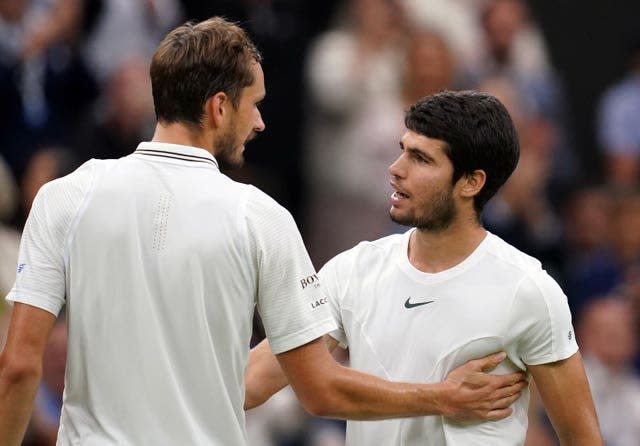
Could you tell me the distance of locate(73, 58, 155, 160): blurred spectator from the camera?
277 inches

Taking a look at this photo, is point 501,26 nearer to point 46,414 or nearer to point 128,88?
point 128,88

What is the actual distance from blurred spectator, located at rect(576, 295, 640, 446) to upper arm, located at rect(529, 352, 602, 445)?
4.18m

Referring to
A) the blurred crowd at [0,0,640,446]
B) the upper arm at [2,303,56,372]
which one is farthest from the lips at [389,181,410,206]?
the blurred crowd at [0,0,640,446]

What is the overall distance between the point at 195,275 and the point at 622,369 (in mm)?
5268

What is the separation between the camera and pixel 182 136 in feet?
11.2

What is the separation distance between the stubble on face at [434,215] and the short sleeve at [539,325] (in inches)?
12.1

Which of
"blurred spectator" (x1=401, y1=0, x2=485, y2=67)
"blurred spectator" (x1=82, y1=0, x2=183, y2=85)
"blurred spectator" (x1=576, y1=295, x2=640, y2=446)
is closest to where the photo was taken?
"blurred spectator" (x1=82, y1=0, x2=183, y2=85)

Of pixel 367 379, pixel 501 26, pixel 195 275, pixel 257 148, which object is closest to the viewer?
pixel 195 275

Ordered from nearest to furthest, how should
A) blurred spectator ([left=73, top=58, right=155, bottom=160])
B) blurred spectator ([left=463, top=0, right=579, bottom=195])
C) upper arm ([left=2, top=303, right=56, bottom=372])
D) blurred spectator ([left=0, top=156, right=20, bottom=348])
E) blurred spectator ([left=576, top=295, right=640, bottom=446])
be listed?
upper arm ([left=2, top=303, right=56, bottom=372]), blurred spectator ([left=0, top=156, right=20, bottom=348]), blurred spectator ([left=73, top=58, right=155, bottom=160]), blurred spectator ([left=576, top=295, right=640, bottom=446]), blurred spectator ([left=463, top=0, right=579, bottom=195])

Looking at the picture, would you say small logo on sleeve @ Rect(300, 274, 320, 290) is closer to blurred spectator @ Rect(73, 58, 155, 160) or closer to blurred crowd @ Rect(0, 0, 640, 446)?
blurred crowd @ Rect(0, 0, 640, 446)

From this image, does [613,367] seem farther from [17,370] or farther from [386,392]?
[17,370]

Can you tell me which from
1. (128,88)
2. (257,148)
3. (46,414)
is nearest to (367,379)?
(46,414)

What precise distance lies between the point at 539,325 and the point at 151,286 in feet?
3.75

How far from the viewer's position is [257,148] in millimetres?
7922
